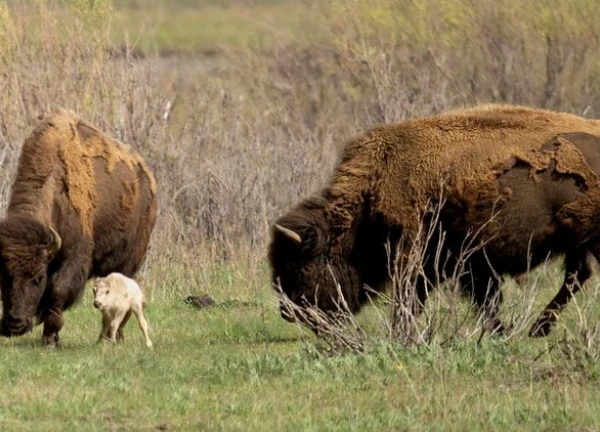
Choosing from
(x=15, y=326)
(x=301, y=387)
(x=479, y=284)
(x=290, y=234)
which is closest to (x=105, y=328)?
(x=15, y=326)

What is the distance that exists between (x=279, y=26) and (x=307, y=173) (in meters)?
8.88

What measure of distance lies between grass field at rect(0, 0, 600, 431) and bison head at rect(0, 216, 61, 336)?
281 millimetres

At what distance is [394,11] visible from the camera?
24531 millimetres

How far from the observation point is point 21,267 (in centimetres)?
1153

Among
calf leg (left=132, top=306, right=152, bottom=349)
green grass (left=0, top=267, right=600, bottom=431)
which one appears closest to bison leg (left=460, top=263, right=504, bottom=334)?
green grass (left=0, top=267, right=600, bottom=431)

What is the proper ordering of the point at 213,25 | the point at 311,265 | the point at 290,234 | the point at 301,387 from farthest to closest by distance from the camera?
the point at 213,25, the point at 311,265, the point at 290,234, the point at 301,387

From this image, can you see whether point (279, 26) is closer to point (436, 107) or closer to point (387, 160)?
point (436, 107)

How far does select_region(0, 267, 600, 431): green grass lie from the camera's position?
27.4 ft

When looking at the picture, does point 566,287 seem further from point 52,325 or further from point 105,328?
point 52,325

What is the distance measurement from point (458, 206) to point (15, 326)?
3.88 meters

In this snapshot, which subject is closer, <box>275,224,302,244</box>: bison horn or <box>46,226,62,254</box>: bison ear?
<box>46,226,62,254</box>: bison ear

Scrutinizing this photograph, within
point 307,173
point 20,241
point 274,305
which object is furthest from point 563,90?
point 20,241

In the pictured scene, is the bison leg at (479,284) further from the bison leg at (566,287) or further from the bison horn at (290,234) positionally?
the bison horn at (290,234)

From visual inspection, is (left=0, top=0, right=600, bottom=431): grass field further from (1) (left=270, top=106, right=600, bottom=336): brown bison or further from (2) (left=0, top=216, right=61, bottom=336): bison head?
(1) (left=270, top=106, right=600, bottom=336): brown bison
